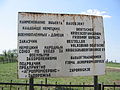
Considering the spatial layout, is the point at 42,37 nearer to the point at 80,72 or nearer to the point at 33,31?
the point at 33,31

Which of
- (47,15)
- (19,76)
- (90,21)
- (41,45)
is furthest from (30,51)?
(90,21)

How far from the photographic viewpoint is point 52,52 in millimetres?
4414

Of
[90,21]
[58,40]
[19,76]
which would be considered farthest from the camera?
[90,21]

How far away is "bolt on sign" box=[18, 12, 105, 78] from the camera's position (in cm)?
425

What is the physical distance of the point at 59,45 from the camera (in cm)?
448

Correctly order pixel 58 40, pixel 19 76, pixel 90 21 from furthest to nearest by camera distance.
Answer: pixel 90 21 → pixel 58 40 → pixel 19 76

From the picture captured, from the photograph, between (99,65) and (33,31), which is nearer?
(33,31)

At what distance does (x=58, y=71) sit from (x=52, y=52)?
1.37 feet

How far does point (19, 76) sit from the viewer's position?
4.19 m

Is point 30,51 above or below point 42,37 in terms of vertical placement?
below

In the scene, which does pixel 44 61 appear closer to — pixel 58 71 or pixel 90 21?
pixel 58 71

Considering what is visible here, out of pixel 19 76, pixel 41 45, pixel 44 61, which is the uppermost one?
pixel 41 45

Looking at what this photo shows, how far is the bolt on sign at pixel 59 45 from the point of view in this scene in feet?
14.0

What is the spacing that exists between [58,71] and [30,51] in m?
0.73
